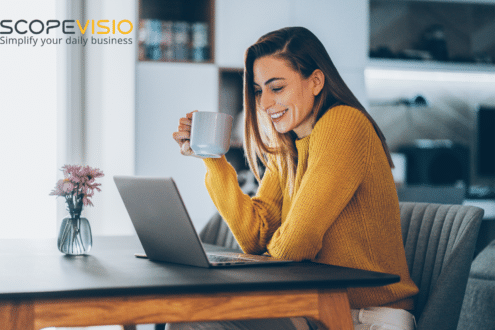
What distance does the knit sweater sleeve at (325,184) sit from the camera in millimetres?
1066

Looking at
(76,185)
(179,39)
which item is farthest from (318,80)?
(179,39)

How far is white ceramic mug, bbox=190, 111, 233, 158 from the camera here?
3.65 ft

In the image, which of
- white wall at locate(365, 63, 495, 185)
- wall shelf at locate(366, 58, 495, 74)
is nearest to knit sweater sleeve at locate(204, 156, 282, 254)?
wall shelf at locate(366, 58, 495, 74)

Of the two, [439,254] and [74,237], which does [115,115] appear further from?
[439,254]

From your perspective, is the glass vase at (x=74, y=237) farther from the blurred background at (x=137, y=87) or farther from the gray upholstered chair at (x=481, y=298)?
the blurred background at (x=137, y=87)

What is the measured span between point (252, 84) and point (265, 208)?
0.36 m

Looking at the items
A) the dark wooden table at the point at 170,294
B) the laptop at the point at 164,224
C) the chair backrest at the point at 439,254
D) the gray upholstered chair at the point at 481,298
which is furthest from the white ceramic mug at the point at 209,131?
the gray upholstered chair at the point at 481,298

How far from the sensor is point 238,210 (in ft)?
4.56

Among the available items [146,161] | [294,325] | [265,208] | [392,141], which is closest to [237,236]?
[265,208]

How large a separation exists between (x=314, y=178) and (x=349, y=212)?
13cm

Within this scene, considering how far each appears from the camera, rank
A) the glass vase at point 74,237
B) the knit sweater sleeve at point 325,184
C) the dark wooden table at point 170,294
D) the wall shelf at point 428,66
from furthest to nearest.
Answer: the wall shelf at point 428,66 < the glass vase at point 74,237 < the knit sweater sleeve at point 325,184 < the dark wooden table at point 170,294

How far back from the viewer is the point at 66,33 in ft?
9.92

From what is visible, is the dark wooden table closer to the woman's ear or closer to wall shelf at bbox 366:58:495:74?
the woman's ear

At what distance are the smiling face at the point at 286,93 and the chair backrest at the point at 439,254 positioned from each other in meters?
0.36
